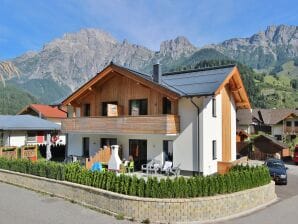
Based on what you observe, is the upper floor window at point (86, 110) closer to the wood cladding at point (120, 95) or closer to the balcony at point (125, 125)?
the wood cladding at point (120, 95)

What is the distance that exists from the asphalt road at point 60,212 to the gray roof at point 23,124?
58.1 ft

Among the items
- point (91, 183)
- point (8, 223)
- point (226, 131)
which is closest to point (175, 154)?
point (226, 131)

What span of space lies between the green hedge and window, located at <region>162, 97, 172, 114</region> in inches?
270

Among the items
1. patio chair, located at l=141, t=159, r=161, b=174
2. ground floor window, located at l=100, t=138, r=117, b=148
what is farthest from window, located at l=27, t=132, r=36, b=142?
patio chair, located at l=141, t=159, r=161, b=174

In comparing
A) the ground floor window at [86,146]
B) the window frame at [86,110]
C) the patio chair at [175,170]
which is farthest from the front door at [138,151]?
the window frame at [86,110]

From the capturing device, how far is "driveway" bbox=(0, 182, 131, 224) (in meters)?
14.5

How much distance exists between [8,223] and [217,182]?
8905 mm

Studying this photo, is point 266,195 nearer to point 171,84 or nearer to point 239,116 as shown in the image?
point 171,84

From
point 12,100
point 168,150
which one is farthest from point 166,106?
point 12,100

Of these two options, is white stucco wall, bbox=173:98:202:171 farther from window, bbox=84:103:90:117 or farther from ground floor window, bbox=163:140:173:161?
window, bbox=84:103:90:117

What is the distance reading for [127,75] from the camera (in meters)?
25.4

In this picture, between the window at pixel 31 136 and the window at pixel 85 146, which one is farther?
the window at pixel 31 136

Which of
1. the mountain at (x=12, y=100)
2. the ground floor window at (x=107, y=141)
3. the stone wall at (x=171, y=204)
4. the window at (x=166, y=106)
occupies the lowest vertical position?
the stone wall at (x=171, y=204)

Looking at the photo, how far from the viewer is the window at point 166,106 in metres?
24.6
